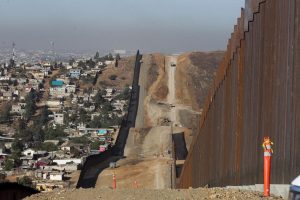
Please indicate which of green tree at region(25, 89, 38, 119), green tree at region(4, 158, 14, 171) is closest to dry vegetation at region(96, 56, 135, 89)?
green tree at region(25, 89, 38, 119)

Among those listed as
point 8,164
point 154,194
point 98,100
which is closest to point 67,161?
point 8,164

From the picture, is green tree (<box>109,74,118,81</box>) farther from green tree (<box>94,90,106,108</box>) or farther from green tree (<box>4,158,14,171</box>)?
green tree (<box>4,158,14,171</box>)

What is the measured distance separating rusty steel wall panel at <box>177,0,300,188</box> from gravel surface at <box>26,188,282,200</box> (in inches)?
28.3

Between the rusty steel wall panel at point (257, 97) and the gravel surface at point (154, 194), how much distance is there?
2.36 feet

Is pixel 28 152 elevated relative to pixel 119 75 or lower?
lower

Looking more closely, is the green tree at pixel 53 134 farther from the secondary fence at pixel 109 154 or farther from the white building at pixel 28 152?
the white building at pixel 28 152

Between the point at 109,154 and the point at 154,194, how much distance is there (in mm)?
46117

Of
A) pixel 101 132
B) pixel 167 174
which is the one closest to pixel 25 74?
pixel 101 132

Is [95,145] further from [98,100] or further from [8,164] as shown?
[98,100]

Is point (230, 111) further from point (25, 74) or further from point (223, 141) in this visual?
point (25, 74)

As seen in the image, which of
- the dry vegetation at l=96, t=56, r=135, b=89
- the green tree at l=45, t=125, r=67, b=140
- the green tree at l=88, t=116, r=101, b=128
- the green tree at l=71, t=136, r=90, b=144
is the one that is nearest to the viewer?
the green tree at l=71, t=136, r=90, b=144

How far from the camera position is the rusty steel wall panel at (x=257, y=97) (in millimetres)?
8031

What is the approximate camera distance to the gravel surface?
25.8 feet

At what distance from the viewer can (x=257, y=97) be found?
9617 mm
